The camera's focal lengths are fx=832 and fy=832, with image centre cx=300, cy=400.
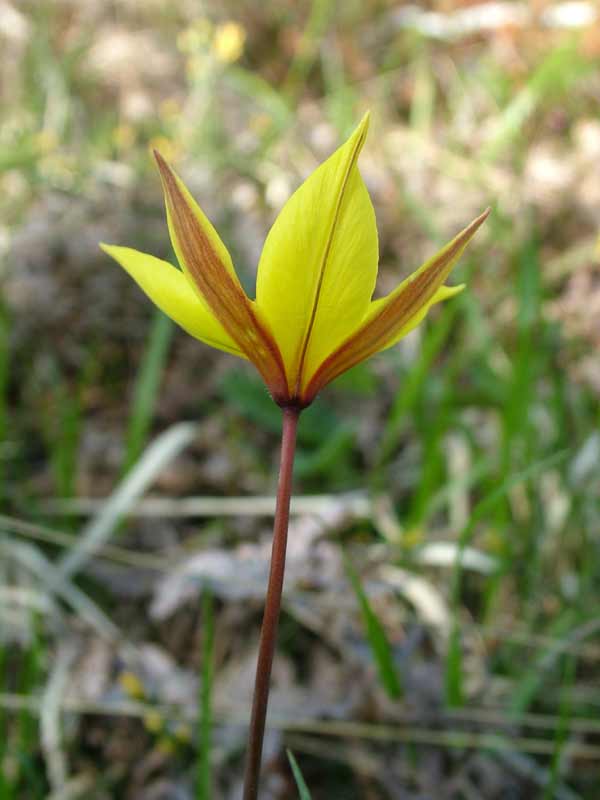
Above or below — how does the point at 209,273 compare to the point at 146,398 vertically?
below

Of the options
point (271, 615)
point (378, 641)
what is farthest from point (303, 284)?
point (378, 641)

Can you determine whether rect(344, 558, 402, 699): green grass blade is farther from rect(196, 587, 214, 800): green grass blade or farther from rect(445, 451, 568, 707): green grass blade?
rect(196, 587, 214, 800): green grass blade

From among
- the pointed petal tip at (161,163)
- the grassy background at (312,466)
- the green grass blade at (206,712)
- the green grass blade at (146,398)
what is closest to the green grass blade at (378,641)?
the grassy background at (312,466)

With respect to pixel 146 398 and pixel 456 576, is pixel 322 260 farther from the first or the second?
pixel 146 398

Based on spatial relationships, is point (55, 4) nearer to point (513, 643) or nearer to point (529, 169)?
point (529, 169)

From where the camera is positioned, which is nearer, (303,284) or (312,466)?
(303,284)
